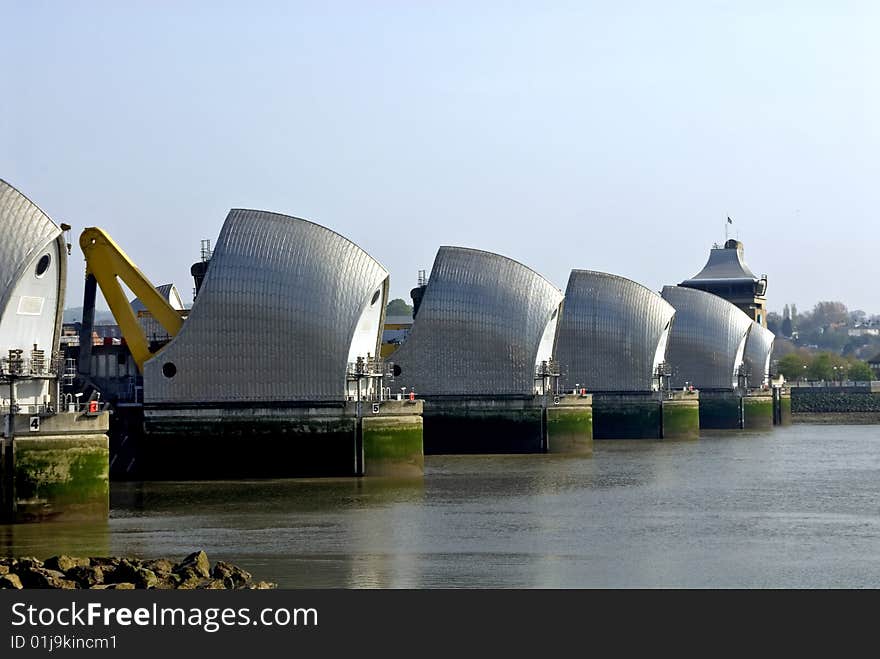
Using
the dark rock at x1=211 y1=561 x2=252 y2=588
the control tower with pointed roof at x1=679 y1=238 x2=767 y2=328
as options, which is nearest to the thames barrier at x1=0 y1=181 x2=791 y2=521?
the dark rock at x1=211 y1=561 x2=252 y2=588

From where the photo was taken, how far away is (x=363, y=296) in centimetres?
5919

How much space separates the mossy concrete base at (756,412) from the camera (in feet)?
357

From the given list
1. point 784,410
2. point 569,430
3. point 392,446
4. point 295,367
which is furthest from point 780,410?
point 295,367

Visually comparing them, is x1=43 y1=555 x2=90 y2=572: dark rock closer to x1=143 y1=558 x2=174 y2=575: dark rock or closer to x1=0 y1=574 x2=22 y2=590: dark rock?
x1=143 y1=558 x2=174 y2=575: dark rock

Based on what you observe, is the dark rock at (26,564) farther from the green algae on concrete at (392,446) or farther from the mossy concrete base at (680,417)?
the mossy concrete base at (680,417)

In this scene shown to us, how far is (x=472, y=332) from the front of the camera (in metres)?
74.7

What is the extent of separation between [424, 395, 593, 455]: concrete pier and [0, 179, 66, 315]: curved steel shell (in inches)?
1199

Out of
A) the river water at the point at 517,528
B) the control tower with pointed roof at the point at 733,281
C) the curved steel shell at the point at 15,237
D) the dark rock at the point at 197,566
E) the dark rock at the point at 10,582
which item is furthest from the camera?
the control tower with pointed roof at the point at 733,281

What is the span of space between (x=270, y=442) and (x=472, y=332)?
19.7 m

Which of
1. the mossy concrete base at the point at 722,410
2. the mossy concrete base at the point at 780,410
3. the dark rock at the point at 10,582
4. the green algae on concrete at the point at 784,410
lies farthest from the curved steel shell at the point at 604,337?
the dark rock at the point at 10,582

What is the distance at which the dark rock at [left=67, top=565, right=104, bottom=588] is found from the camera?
92.6 feet

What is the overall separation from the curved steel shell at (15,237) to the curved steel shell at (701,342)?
67140 mm
